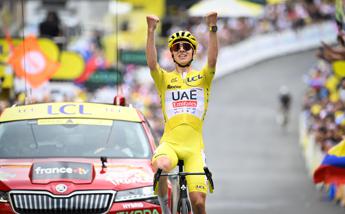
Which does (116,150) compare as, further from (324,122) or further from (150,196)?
(324,122)

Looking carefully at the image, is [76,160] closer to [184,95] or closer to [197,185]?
[184,95]

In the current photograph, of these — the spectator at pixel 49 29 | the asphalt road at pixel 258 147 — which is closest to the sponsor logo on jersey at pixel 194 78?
the asphalt road at pixel 258 147

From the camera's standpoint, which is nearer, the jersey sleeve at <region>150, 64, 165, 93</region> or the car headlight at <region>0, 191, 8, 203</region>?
the car headlight at <region>0, 191, 8, 203</region>

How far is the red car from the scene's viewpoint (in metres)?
8.95

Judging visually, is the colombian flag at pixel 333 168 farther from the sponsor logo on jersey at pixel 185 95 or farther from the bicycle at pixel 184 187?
the bicycle at pixel 184 187

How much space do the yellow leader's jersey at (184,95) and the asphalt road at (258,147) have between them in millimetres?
7705

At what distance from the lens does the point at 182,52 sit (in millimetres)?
9312

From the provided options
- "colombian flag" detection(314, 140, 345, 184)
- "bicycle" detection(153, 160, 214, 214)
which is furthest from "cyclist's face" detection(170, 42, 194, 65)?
"colombian flag" detection(314, 140, 345, 184)

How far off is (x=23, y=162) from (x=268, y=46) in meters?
39.2

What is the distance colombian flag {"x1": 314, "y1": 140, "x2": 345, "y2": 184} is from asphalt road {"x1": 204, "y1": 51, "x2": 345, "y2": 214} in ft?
15.9

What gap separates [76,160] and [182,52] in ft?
4.84

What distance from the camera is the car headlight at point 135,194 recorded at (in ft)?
29.8

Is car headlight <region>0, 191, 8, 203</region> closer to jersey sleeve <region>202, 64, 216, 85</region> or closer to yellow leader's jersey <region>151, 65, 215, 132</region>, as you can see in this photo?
yellow leader's jersey <region>151, 65, 215, 132</region>

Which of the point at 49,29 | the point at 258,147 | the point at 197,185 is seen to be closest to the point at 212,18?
→ the point at 197,185
